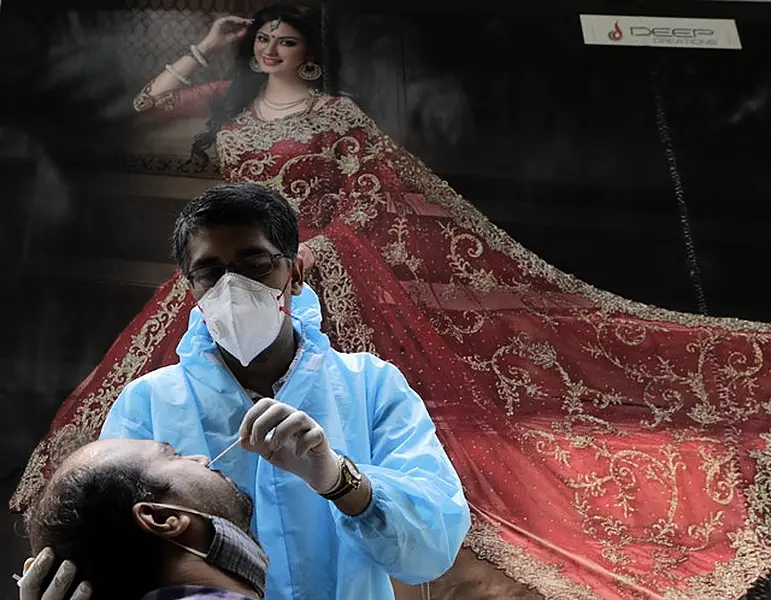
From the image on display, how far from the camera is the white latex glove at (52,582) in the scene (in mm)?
945

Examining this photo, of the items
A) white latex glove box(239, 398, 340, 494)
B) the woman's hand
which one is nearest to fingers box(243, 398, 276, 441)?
white latex glove box(239, 398, 340, 494)

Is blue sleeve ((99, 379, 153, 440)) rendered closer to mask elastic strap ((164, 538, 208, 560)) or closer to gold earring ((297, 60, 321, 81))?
mask elastic strap ((164, 538, 208, 560))

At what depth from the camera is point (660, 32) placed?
8.65 ft

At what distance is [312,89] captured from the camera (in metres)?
2.40

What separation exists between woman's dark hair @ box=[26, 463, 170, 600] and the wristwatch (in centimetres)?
23

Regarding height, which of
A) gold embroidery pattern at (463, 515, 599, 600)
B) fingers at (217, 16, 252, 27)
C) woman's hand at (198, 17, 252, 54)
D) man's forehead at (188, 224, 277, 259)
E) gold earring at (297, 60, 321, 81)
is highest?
fingers at (217, 16, 252, 27)

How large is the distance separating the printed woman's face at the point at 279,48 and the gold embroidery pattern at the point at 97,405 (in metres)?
0.73

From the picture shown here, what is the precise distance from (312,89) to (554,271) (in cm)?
85

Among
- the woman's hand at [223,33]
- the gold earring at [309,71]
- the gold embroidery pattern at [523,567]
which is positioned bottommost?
the gold embroidery pattern at [523,567]

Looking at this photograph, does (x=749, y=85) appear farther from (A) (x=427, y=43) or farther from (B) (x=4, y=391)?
(B) (x=4, y=391)

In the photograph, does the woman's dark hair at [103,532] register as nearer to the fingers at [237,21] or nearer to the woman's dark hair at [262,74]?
the woman's dark hair at [262,74]

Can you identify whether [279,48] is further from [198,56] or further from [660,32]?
[660,32]

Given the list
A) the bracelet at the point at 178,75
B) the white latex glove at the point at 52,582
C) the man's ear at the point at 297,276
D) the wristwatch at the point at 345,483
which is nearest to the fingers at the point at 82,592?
the white latex glove at the point at 52,582

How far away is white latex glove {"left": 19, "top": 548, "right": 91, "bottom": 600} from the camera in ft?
3.10
